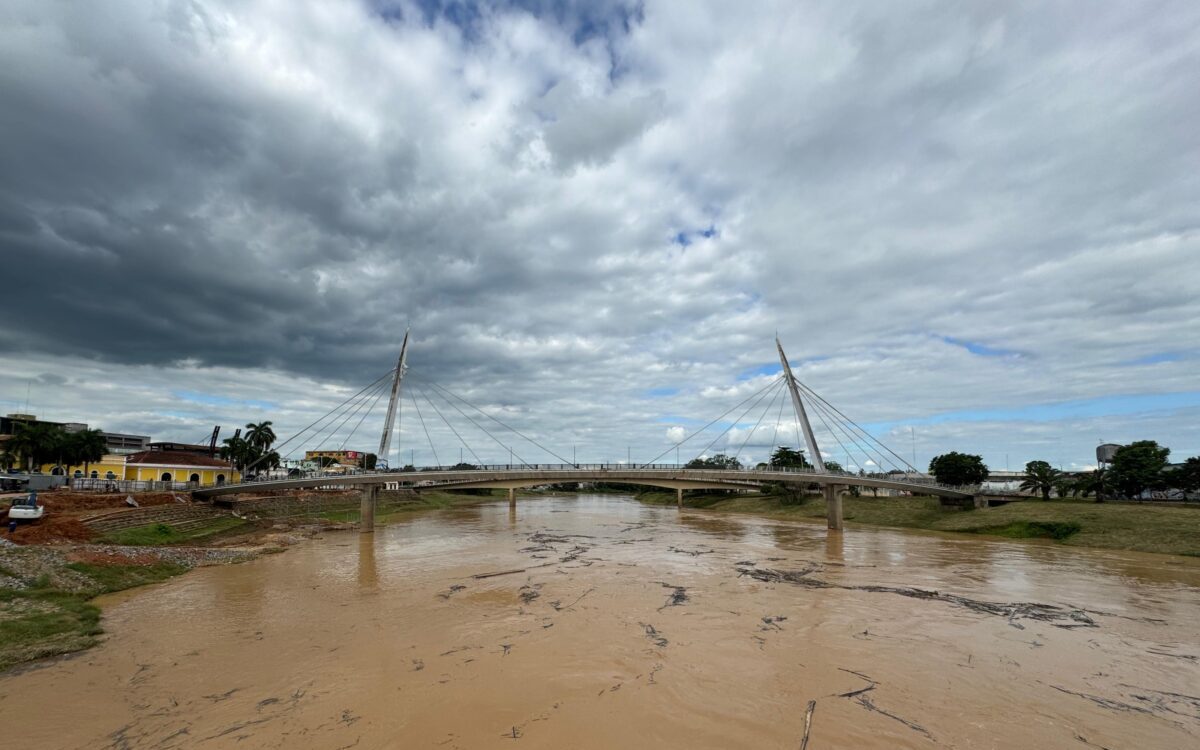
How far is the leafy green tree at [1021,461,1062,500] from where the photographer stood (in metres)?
64.1

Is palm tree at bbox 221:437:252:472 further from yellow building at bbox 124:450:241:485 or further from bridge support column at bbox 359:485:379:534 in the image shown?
bridge support column at bbox 359:485:379:534

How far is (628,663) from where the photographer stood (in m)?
15.0

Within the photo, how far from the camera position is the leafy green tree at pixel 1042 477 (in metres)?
64.1

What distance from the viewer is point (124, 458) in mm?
84000

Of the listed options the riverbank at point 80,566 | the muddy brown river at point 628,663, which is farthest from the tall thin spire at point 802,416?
the riverbank at point 80,566

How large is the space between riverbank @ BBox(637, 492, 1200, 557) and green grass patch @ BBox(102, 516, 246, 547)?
225 ft

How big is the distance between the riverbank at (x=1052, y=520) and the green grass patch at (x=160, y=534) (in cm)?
6868

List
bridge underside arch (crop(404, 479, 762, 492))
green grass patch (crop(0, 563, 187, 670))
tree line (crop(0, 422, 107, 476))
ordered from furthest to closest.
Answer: bridge underside arch (crop(404, 479, 762, 492)) → tree line (crop(0, 422, 107, 476)) → green grass patch (crop(0, 563, 187, 670))

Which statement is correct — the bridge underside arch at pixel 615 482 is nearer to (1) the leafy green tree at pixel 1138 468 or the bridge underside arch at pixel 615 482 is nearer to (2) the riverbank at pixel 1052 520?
(2) the riverbank at pixel 1052 520

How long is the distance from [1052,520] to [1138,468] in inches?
620

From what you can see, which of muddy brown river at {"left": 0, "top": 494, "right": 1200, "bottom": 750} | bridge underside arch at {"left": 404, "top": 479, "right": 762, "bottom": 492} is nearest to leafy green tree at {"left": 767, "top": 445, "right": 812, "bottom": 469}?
bridge underside arch at {"left": 404, "top": 479, "right": 762, "bottom": 492}

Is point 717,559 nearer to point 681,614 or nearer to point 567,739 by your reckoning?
point 681,614

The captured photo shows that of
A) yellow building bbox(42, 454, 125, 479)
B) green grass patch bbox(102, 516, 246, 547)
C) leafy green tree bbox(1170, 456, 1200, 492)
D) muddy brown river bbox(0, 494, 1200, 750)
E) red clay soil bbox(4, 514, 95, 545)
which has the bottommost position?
green grass patch bbox(102, 516, 246, 547)

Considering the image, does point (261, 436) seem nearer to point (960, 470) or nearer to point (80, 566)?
point (80, 566)
